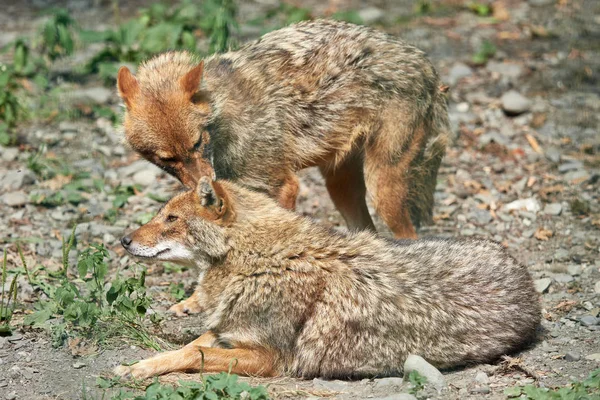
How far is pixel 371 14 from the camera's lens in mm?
14047

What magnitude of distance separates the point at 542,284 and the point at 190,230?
3.31m

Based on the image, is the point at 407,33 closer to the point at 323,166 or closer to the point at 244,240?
the point at 323,166

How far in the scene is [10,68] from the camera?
11570mm

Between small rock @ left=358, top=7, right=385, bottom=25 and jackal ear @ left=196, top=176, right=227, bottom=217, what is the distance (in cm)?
804

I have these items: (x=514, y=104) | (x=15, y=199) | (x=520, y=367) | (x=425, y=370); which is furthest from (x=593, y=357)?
(x=15, y=199)

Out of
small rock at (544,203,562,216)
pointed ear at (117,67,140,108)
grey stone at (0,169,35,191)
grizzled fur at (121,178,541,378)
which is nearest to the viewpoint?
grizzled fur at (121,178,541,378)

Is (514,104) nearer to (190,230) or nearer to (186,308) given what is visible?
(186,308)

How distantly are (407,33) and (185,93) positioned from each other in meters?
6.91

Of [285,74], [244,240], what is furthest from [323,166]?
[244,240]

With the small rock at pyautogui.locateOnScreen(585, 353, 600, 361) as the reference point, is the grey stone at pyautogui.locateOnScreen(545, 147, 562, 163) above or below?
below

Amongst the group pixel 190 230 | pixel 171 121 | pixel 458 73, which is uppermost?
pixel 171 121

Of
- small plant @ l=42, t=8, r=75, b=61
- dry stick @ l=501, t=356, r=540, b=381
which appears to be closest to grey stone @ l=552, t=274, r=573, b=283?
dry stick @ l=501, t=356, r=540, b=381

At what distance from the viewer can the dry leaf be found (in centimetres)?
867

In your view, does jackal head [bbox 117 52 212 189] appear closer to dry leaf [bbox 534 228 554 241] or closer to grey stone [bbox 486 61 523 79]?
dry leaf [bbox 534 228 554 241]
